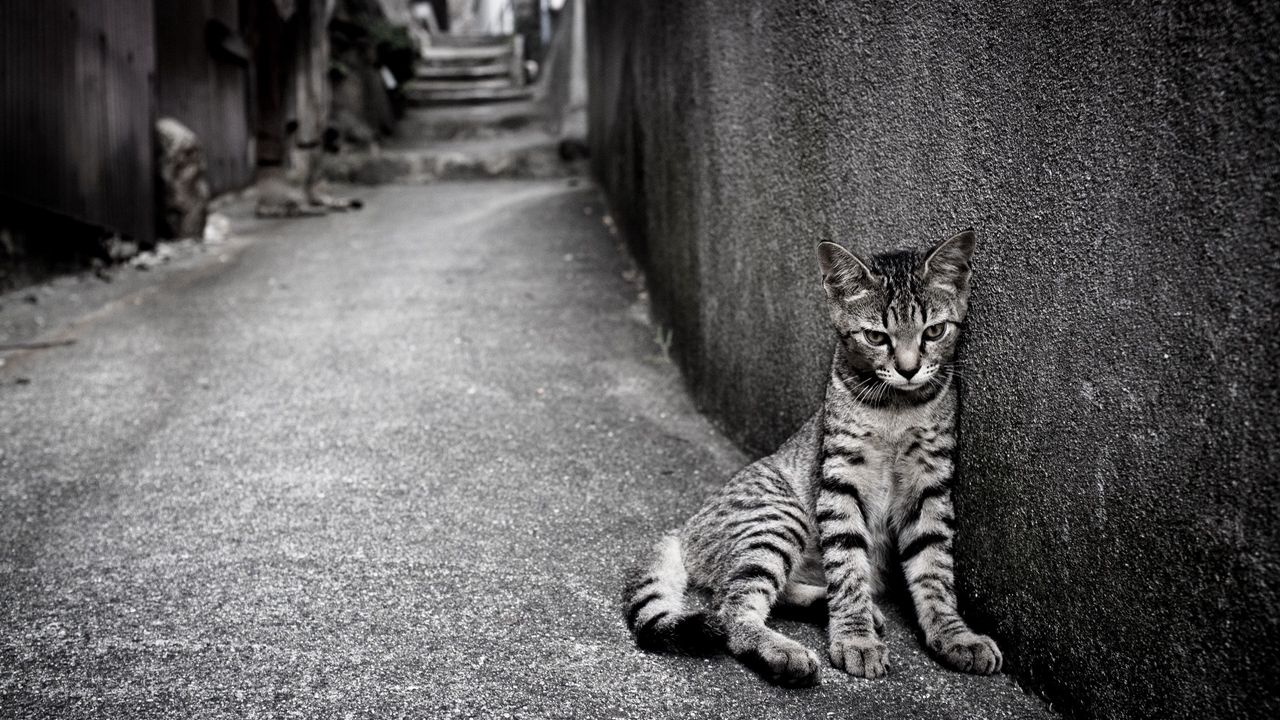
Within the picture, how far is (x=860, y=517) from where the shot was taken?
301 centimetres

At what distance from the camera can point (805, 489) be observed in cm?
324

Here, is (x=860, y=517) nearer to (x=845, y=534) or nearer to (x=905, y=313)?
(x=845, y=534)

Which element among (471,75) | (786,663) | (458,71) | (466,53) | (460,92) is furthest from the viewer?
(466,53)

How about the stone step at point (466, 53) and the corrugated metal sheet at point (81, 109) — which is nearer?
the corrugated metal sheet at point (81, 109)

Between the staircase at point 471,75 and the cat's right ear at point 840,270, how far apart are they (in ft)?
49.8

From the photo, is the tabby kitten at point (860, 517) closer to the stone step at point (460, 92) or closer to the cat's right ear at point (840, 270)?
the cat's right ear at point (840, 270)

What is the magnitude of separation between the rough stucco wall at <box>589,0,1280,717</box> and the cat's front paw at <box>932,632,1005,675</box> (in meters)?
0.07

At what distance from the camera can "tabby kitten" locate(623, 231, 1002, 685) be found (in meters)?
2.75

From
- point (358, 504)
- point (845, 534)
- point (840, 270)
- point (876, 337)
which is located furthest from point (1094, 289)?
point (358, 504)

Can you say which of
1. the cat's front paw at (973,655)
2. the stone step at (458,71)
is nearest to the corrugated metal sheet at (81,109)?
the cat's front paw at (973,655)

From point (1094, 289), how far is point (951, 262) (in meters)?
0.55

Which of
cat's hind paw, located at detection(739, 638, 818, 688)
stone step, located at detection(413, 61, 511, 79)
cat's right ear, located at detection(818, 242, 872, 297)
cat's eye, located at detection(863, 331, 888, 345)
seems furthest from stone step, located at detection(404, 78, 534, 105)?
cat's hind paw, located at detection(739, 638, 818, 688)

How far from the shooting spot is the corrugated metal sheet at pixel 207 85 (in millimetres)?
9211

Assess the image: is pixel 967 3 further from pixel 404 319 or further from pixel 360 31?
pixel 360 31
